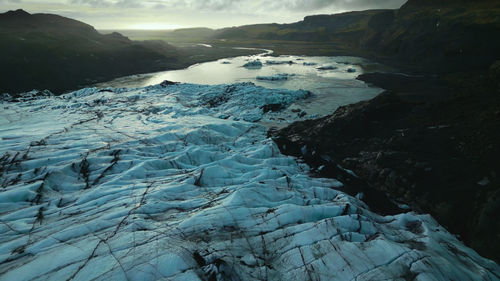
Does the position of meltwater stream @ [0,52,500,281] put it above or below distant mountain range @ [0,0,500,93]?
below

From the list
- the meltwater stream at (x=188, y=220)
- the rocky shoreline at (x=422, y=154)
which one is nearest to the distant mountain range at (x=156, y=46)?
the rocky shoreline at (x=422, y=154)

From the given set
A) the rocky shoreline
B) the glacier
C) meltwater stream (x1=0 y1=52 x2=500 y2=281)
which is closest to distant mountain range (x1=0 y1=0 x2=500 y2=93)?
the rocky shoreline

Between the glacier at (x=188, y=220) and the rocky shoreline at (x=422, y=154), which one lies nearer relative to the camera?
the glacier at (x=188, y=220)

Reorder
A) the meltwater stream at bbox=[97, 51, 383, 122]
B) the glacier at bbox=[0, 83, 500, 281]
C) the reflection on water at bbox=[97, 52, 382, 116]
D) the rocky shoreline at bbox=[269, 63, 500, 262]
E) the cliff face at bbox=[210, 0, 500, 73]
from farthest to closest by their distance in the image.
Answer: the cliff face at bbox=[210, 0, 500, 73], the reflection on water at bbox=[97, 52, 382, 116], the meltwater stream at bbox=[97, 51, 383, 122], the rocky shoreline at bbox=[269, 63, 500, 262], the glacier at bbox=[0, 83, 500, 281]

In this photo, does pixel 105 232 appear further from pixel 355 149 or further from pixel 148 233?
pixel 355 149

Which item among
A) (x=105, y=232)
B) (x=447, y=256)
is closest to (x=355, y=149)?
(x=447, y=256)

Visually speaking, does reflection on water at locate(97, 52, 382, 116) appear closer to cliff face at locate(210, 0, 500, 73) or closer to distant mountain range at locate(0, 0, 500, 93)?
distant mountain range at locate(0, 0, 500, 93)

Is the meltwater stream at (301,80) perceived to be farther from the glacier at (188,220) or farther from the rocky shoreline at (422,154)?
the glacier at (188,220)
